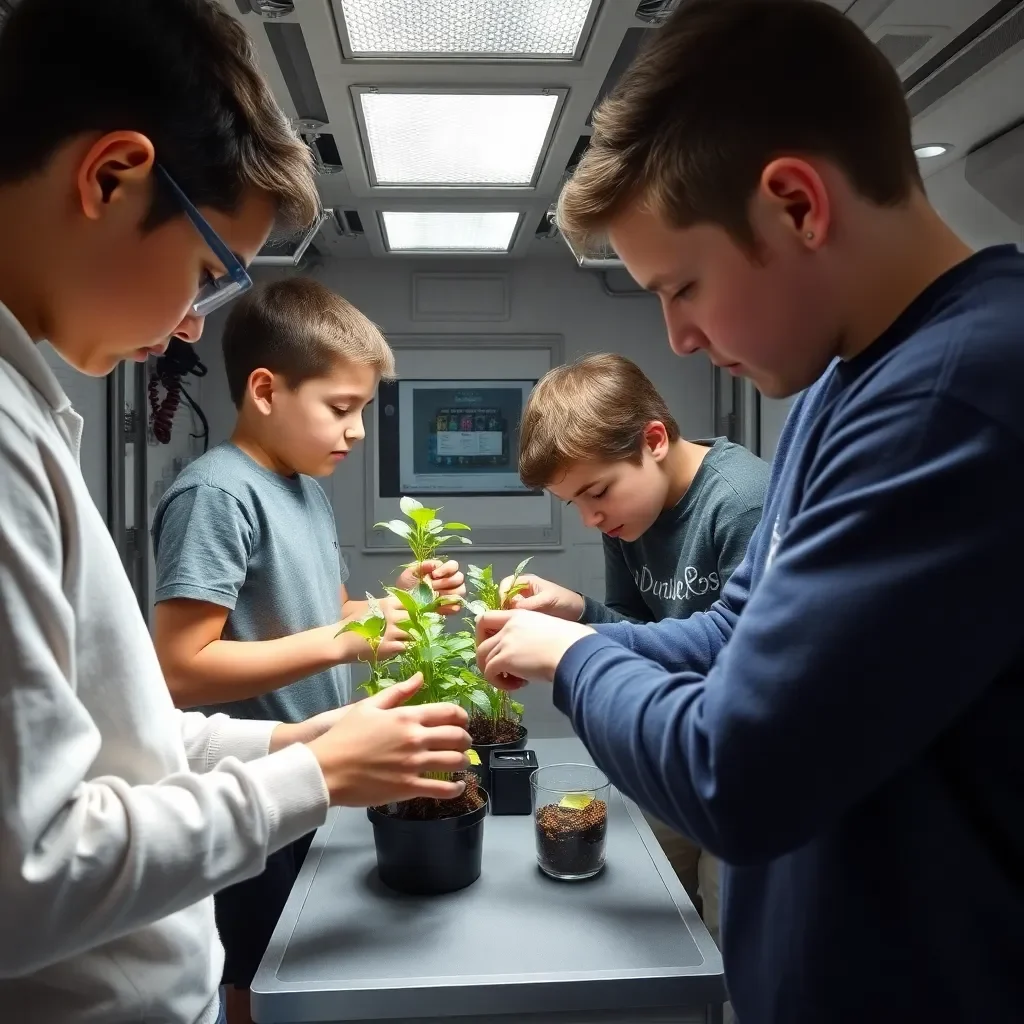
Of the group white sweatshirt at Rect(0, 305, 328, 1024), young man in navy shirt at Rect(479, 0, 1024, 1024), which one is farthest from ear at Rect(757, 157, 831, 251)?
white sweatshirt at Rect(0, 305, 328, 1024)

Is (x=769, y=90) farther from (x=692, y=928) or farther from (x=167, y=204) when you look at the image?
(x=692, y=928)

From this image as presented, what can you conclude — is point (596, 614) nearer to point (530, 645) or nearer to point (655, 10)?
point (530, 645)

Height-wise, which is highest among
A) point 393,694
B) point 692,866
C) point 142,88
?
point 142,88

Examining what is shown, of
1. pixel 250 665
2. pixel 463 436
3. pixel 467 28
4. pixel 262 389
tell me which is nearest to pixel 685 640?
pixel 250 665

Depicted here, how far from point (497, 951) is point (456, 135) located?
5.36 ft

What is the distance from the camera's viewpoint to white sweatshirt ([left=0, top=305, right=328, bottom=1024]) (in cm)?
59

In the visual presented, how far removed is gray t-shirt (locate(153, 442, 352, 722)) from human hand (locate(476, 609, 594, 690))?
63 centimetres

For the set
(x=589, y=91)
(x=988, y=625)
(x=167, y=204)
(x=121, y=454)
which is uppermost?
(x=589, y=91)

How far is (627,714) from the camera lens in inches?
27.4

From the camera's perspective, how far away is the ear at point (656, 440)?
1.74 meters

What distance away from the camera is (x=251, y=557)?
150 centimetres

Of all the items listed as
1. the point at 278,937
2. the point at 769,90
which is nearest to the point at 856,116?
the point at 769,90

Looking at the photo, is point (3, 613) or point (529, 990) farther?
point (529, 990)

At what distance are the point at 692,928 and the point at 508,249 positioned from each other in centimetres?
244
